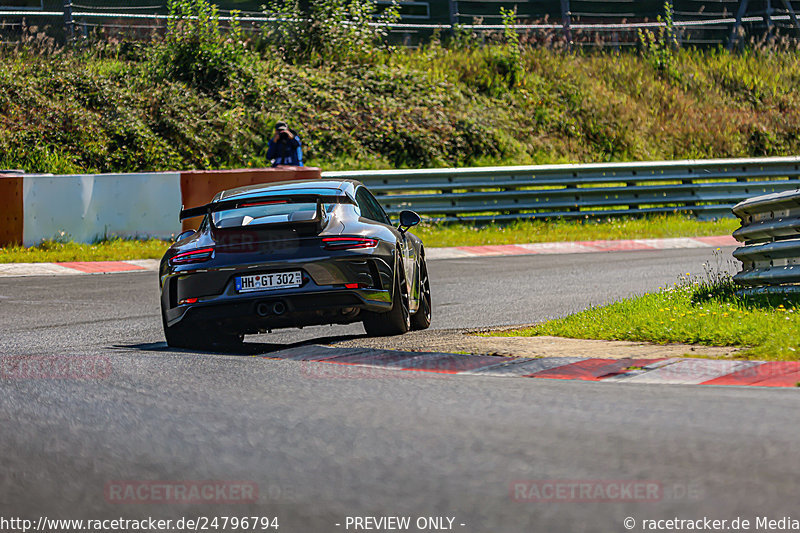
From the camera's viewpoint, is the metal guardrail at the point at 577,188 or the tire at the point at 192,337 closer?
the tire at the point at 192,337

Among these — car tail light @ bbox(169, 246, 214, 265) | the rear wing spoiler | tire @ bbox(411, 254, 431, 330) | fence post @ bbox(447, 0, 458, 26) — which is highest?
fence post @ bbox(447, 0, 458, 26)

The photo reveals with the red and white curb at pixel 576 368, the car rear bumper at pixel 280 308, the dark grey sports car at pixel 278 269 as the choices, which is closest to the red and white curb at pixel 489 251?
the dark grey sports car at pixel 278 269

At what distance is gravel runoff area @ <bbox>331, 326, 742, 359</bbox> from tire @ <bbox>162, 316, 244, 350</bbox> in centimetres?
96

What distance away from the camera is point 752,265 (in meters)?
10.4

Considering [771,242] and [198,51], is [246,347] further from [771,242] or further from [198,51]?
[198,51]

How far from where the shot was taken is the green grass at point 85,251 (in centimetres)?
1727

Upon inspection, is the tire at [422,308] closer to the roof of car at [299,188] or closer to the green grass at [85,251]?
the roof of car at [299,188]

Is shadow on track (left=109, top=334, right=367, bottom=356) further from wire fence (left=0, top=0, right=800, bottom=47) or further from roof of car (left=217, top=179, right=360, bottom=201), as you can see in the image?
wire fence (left=0, top=0, right=800, bottom=47)

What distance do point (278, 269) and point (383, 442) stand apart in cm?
355

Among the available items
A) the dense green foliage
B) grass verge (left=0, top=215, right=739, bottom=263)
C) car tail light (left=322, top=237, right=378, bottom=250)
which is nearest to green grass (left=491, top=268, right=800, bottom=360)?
car tail light (left=322, top=237, right=378, bottom=250)

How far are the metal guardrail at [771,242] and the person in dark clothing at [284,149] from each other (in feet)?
35.5

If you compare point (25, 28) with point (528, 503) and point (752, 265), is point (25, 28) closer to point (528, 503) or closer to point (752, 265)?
point (752, 265)

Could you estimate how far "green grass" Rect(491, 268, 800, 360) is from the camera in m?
8.05

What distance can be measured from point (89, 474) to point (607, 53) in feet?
97.0
